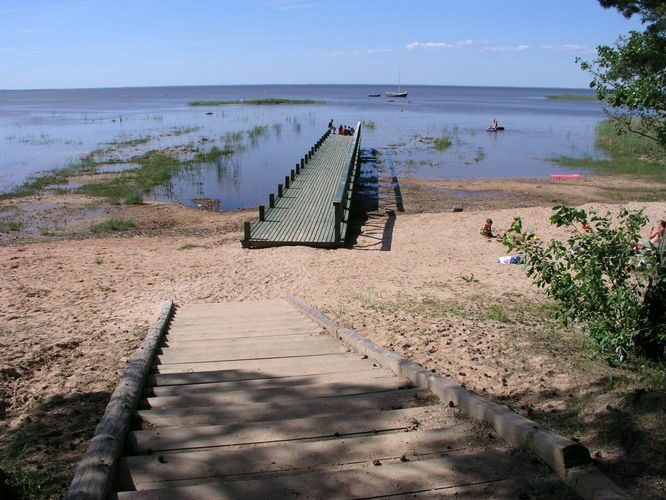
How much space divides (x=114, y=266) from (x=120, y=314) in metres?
3.75

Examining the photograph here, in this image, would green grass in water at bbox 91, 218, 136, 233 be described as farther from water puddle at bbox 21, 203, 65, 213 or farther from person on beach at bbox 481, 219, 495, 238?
person on beach at bbox 481, 219, 495, 238

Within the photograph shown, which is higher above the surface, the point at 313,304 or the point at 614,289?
the point at 614,289

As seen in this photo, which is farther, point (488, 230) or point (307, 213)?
point (307, 213)

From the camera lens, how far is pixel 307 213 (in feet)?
50.6

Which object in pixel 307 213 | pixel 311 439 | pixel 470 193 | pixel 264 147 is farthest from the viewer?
pixel 264 147

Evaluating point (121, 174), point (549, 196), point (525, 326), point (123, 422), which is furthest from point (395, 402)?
point (121, 174)

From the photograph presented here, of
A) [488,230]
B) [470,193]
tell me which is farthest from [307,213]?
[470,193]

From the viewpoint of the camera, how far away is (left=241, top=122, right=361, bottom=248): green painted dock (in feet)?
43.0

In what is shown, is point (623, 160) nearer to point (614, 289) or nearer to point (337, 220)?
point (337, 220)

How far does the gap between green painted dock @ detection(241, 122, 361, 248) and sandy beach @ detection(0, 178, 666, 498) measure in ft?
1.84

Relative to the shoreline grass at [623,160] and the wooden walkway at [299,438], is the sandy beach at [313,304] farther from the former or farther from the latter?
the shoreline grass at [623,160]

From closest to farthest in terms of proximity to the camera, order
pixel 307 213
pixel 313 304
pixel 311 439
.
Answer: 1. pixel 311 439
2. pixel 313 304
3. pixel 307 213

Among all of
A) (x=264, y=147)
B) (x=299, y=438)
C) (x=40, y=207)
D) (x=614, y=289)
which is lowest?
(x=40, y=207)

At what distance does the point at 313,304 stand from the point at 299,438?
5420 millimetres
